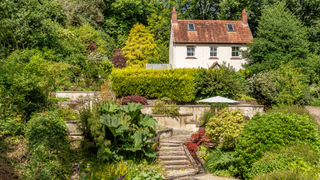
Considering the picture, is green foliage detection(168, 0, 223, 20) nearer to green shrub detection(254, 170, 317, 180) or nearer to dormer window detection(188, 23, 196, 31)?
dormer window detection(188, 23, 196, 31)

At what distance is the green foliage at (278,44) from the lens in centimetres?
1599

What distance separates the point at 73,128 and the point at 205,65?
1686 centimetres

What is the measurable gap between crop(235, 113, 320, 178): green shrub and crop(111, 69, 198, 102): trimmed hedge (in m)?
7.92

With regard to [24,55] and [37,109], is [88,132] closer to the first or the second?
[37,109]

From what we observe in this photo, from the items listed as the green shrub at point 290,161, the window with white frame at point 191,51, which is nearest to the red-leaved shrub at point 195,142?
the green shrub at point 290,161

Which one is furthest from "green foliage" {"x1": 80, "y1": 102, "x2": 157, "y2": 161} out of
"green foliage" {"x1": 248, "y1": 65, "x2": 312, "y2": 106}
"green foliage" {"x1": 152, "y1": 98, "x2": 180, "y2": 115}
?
"green foliage" {"x1": 248, "y1": 65, "x2": 312, "y2": 106}

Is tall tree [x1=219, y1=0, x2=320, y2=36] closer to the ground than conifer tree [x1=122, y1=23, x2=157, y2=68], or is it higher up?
higher up

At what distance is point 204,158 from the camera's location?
28.6 feet

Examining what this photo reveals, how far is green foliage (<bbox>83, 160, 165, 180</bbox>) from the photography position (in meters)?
5.72

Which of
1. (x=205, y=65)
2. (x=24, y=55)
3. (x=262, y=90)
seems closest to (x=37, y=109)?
(x=24, y=55)

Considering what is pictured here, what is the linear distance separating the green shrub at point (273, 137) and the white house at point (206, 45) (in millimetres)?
16282

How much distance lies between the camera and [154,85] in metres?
14.9

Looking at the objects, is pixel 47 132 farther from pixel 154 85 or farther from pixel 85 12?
pixel 85 12

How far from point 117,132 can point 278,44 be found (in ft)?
48.1
